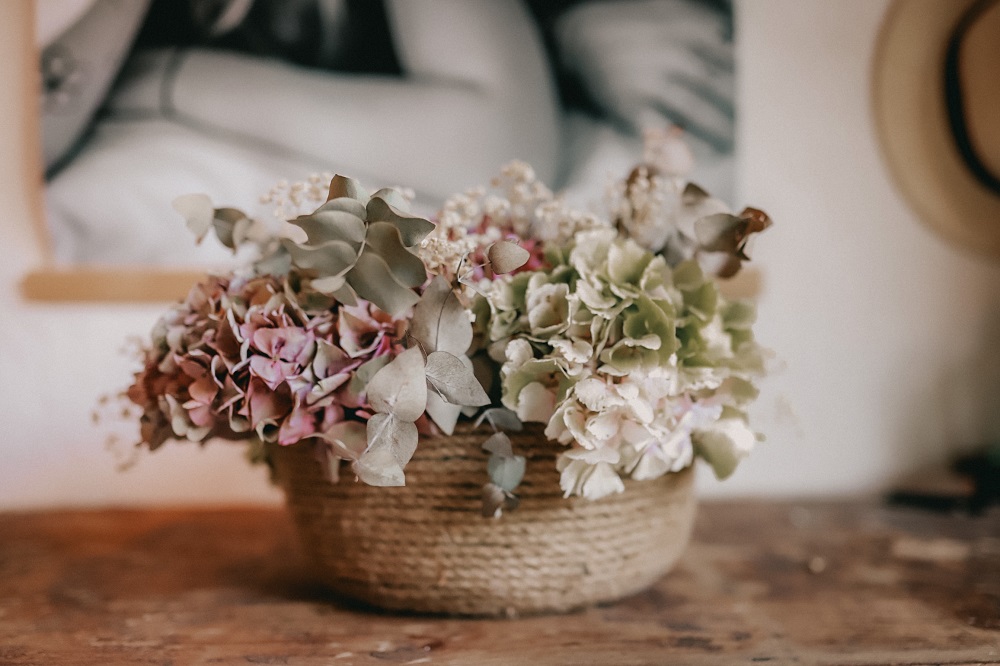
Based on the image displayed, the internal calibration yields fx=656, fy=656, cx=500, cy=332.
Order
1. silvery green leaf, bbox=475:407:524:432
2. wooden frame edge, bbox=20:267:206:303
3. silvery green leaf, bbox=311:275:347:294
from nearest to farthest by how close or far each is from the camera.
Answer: silvery green leaf, bbox=311:275:347:294
silvery green leaf, bbox=475:407:524:432
wooden frame edge, bbox=20:267:206:303

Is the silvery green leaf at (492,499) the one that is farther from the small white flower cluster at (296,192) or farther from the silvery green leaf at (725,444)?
the small white flower cluster at (296,192)

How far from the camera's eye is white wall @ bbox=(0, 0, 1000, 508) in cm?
108

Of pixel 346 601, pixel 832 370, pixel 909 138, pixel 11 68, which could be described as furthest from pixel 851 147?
pixel 11 68

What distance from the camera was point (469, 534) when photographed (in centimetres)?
62

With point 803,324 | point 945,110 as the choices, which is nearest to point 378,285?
point 803,324

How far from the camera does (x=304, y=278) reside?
632 mm

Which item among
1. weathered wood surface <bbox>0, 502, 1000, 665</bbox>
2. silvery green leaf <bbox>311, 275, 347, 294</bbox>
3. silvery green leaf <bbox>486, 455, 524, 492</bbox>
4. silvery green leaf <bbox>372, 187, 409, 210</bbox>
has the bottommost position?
weathered wood surface <bbox>0, 502, 1000, 665</bbox>

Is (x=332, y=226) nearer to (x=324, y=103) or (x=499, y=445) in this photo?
(x=499, y=445)

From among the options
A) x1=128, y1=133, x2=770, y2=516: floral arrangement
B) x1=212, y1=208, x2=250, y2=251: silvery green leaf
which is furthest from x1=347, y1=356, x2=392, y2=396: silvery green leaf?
x1=212, y1=208, x2=250, y2=251: silvery green leaf

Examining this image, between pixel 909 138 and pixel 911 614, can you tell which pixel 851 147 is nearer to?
pixel 909 138

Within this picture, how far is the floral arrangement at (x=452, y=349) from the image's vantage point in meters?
0.51

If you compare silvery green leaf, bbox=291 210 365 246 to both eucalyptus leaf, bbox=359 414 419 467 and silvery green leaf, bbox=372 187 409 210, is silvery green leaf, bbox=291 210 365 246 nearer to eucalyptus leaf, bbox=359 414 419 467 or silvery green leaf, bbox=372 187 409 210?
silvery green leaf, bbox=372 187 409 210

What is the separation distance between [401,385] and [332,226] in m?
0.13

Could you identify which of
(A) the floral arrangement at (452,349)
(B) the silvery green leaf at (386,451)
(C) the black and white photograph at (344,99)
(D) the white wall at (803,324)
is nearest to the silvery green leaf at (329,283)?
(A) the floral arrangement at (452,349)
